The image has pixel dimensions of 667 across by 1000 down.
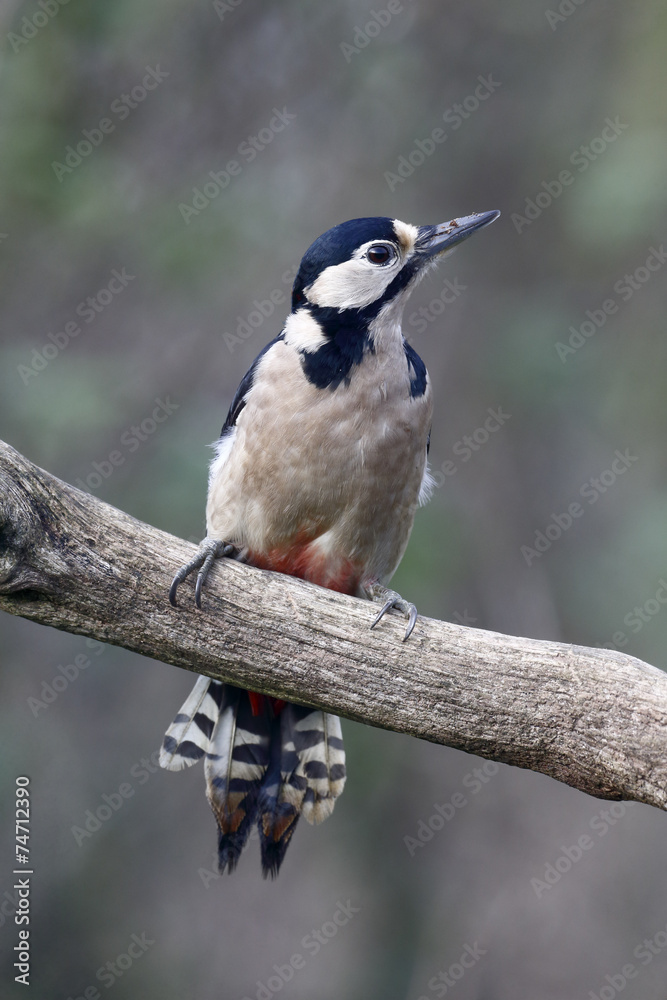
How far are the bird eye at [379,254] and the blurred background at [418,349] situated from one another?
6.25 feet

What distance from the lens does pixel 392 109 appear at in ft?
20.5

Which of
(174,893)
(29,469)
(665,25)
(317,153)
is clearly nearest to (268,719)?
(29,469)

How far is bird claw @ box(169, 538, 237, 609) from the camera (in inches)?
117

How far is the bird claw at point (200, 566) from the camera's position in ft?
9.75

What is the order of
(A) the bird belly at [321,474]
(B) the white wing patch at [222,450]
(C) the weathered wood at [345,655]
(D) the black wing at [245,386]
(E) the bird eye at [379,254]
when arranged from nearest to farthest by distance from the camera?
1. (C) the weathered wood at [345,655]
2. (A) the bird belly at [321,474]
3. (E) the bird eye at [379,254]
4. (D) the black wing at [245,386]
5. (B) the white wing patch at [222,450]

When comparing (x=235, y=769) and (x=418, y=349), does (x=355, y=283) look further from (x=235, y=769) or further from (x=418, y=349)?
(x=418, y=349)

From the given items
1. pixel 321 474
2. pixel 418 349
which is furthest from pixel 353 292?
pixel 418 349

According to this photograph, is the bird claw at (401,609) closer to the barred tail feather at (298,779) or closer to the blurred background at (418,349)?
the barred tail feather at (298,779)

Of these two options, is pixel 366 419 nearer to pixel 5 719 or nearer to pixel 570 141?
pixel 5 719

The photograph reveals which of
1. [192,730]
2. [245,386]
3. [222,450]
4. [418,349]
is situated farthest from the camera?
[418,349]

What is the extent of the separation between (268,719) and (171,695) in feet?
8.07

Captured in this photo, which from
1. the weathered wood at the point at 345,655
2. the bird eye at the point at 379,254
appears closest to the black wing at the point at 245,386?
the bird eye at the point at 379,254

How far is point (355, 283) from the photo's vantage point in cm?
→ 358

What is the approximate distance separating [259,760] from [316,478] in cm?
114
